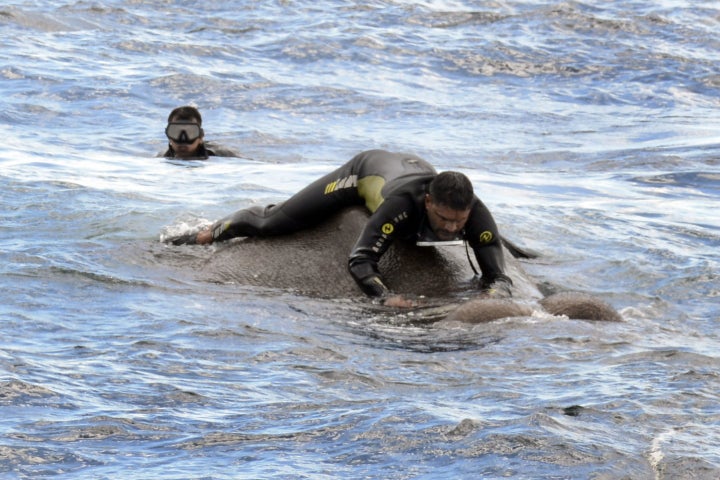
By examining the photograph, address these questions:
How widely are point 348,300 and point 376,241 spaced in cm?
51

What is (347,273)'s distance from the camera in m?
10.0

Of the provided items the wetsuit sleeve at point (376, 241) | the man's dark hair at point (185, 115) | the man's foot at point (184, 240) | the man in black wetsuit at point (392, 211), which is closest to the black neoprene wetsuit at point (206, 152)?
the man's dark hair at point (185, 115)

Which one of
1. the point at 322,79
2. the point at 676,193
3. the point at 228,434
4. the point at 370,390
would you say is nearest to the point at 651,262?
the point at 676,193

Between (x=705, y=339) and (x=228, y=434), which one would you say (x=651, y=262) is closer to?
(x=705, y=339)

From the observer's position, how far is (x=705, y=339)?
8.73 metres

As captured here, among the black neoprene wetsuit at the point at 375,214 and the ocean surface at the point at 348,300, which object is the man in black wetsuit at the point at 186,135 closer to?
the ocean surface at the point at 348,300

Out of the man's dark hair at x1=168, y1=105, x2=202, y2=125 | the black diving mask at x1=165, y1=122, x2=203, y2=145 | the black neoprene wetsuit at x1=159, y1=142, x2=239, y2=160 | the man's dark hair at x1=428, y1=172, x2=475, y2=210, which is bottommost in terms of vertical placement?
the black neoprene wetsuit at x1=159, y1=142, x2=239, y2=160

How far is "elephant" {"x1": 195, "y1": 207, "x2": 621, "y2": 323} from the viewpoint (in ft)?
29.6

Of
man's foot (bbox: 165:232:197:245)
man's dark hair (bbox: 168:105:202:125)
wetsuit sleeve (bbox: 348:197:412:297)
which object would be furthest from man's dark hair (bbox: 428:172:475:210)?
man's dark hair (bbox: 168:105:202:125)

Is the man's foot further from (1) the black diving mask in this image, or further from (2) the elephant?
(1) the black diving mask

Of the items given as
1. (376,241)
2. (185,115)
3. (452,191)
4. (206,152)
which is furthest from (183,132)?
(452,191)

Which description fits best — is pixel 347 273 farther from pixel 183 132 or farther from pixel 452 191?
pixel 183 132

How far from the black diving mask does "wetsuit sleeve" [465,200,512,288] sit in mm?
6853

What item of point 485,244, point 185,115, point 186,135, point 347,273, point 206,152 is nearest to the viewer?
point 485,244
